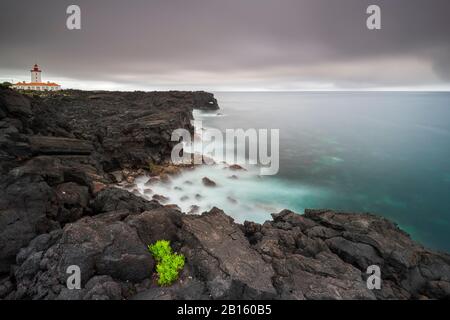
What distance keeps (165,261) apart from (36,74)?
130m

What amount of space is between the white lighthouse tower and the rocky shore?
115683 mm

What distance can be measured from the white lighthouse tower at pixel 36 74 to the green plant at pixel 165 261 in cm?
12751

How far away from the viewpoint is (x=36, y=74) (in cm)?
A: 10381

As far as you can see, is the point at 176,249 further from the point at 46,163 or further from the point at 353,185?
the point at 353,185

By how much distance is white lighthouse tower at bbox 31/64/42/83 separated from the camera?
102 m

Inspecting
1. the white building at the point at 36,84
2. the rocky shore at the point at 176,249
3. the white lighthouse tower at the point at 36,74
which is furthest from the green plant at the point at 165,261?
the white lighthouse tower at the point at 36,74

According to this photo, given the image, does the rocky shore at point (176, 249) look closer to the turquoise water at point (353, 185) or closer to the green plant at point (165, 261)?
the green plant at point (165, 261)

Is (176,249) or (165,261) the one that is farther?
(176,249)

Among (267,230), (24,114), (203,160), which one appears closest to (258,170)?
(203,160)

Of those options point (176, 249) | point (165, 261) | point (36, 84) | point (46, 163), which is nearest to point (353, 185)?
point (176, 249)

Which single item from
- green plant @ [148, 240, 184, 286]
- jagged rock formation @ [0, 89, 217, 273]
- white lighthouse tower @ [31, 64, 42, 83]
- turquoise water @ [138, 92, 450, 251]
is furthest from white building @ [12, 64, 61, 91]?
green plant @ [148, 240, 184, 286]

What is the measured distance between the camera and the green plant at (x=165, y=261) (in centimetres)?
743

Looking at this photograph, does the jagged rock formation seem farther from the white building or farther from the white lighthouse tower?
the white lighthouse tower
